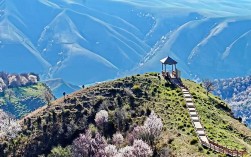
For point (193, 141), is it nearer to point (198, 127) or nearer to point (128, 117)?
point (198, 127)

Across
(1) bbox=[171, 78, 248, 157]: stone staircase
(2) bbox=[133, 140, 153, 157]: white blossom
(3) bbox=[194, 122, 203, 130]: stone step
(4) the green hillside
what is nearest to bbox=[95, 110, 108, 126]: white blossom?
(4) the green hillside

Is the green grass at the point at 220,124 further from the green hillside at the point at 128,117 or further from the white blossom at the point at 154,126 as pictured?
the white blossom at the point at 154,126

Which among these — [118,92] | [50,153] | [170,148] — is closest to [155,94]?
[118,92]

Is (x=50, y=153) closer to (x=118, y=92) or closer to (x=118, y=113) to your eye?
(x=118, y=113)

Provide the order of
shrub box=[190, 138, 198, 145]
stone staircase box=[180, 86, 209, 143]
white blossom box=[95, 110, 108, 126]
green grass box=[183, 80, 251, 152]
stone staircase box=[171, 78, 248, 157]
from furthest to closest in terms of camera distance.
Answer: white blossom box=[95, 110, 108, 126] < stone staircase box=[180, 86, 209, 143] < green grass box=[183, 80, 251, 152] < shrub box=[190, 138, 198, 145] < stone staircase box=[171, 78, 248, 157]

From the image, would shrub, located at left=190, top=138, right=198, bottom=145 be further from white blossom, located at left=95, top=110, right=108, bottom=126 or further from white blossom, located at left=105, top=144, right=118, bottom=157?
white blossom, located at left=95, top=110, right=108, bottom=126

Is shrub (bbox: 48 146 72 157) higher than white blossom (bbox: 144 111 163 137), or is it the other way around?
white blossom (bbox: 144 111 163 137)

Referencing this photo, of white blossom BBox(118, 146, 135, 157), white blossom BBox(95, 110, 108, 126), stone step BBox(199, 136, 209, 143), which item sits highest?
white blossom BBox(95, 110, 108, 126)

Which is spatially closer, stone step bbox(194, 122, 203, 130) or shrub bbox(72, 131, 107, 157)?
shrub bbox(72, 131, 107, 157)
